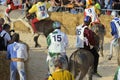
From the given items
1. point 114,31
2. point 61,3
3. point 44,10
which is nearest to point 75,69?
point 114,31

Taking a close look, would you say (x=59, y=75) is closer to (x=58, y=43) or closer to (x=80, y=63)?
(x=80, y=63)

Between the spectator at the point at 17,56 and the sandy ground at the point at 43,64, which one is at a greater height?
the spectator at the point at 17,56

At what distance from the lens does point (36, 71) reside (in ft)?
48.6

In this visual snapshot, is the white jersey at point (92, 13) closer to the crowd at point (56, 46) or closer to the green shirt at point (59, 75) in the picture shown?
the crowd at point (56, 46)

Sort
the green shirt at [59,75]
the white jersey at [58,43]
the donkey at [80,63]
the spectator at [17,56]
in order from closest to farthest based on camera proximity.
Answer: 1. the green shirt at [59,75]
2. the spectator at [17,56]
3. the donkey at [80,63]
4. the white jersey at [58,43]

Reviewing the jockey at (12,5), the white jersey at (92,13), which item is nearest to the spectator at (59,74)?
the white jersey at (92,13)

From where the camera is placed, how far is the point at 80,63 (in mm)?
11805

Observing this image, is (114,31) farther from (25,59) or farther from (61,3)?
(61,3)

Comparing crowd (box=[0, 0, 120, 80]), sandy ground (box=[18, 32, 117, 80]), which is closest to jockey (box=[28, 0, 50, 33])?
sandy ground (box=[18, 32, 117, 80])

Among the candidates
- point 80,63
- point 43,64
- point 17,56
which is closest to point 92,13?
point 43,64

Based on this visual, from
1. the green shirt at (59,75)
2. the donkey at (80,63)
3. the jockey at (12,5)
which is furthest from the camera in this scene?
the jockey at (12,5)

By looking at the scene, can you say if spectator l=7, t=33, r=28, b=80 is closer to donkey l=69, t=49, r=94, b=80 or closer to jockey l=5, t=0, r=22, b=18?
donkey l=69, t=49, r=94, b=80

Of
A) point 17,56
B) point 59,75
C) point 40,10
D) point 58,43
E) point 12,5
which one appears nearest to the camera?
point 59,75

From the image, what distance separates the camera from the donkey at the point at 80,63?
11750 millimetres
